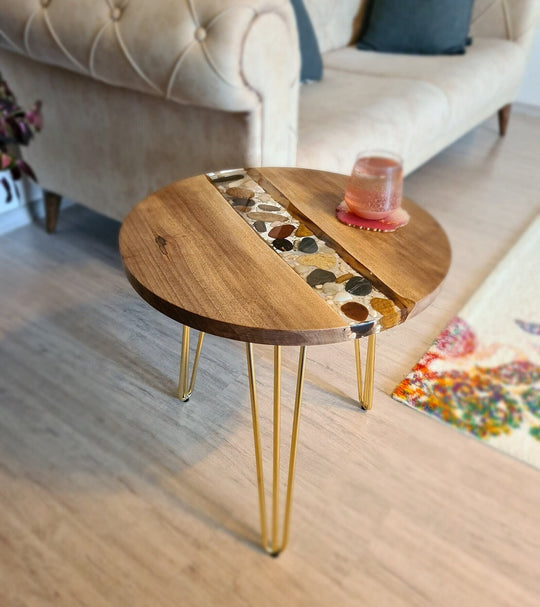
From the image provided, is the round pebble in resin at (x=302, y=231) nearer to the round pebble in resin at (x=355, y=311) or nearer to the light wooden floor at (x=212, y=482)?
the round pebble in resin at (x=355, y=311)

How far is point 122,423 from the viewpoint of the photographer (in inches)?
46.6

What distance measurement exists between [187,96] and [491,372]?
36.0 inches

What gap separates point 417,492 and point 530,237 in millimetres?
1147

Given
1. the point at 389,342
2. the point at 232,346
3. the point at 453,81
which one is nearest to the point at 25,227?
the point at 232,346

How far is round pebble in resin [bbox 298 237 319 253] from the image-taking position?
0.89 metres

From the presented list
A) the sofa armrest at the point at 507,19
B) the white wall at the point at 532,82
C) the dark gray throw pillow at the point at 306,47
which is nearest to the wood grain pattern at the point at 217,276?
the dark gray throw pillow at the point at 306,47

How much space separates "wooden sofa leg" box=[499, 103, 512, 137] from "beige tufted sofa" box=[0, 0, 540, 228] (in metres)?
0.60

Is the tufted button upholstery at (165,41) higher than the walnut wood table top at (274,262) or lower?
higher

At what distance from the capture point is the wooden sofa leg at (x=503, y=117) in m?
2.64

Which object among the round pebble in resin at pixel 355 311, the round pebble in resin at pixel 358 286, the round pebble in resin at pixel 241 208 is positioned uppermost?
the round pebble in resin at pixel 241 208

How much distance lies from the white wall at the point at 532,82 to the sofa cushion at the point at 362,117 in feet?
4.54

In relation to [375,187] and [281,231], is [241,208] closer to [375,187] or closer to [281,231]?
[281,231]

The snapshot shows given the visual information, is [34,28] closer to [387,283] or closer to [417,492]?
[387,283]

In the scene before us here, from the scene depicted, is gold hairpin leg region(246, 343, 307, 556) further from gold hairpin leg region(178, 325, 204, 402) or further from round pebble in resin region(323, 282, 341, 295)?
gold hairpin leg region(178, 325, 204, 402)
